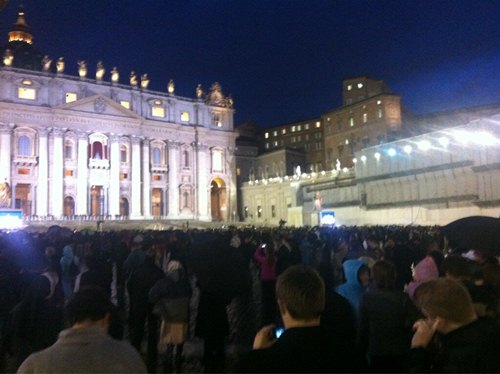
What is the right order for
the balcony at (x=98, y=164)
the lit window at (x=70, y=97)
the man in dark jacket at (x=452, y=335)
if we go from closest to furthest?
the man in dark jacket at (x=452, y=335)
the lit window at (x=70, y=97)
the balcony at (x=98, y=164)

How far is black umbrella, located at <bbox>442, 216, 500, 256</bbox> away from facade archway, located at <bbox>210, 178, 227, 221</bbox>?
5819 centimetres

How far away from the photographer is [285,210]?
56438 millimetres

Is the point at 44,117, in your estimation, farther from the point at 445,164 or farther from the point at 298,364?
the point at 298,364

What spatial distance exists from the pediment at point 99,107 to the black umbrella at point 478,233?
5205 cm

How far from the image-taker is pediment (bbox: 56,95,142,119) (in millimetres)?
53812

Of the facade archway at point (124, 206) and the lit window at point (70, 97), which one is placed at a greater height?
the lit window at point (70, 97)

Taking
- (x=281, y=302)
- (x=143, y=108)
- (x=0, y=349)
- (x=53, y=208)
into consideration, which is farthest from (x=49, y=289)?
(x=143, y=108)

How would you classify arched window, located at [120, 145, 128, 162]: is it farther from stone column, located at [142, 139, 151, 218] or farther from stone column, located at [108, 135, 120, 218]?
stone column, located at [142, 139, 151, 218]

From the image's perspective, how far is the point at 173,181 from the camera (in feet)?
202

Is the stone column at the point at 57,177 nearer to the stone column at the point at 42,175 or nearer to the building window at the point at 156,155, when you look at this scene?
the stone column at the point at 42,175

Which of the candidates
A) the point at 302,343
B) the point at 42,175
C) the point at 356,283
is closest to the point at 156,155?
the point at 42,175

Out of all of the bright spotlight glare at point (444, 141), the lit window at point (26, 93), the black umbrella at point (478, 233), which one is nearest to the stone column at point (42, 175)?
the lit window at point (26, 93)

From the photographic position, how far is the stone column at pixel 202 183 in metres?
63.3

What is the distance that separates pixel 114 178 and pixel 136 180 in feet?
9.14
